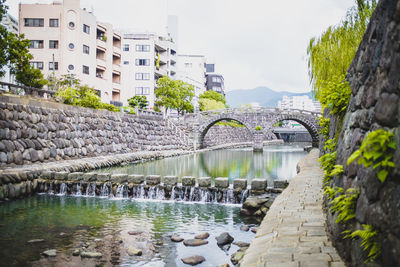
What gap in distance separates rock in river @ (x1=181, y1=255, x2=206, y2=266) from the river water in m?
0.10

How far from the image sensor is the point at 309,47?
15508 mm

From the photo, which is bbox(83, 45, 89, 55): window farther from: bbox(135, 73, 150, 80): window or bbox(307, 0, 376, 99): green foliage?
bbox(307, 0, 376, 99): green foliage

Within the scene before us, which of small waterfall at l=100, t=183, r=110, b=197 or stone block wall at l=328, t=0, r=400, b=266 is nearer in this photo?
stone block wall at l=328, t=0, r=400, b=266

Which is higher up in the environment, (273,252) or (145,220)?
(273,252)

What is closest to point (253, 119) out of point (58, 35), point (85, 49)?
point (85, 49)

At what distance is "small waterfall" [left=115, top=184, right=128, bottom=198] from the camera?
11016mm

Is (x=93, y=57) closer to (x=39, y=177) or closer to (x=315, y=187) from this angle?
(x=39, y=177)

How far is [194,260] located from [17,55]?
18.5 meters

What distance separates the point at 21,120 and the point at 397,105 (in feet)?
48.3

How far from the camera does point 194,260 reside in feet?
18.6

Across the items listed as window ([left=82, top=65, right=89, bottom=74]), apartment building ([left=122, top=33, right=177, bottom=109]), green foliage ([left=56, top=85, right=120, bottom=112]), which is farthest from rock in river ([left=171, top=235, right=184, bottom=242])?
apartment building ([left=122, top=33, right=177, bottom=109])

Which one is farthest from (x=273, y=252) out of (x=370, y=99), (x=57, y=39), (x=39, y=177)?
(x=57, y=39)

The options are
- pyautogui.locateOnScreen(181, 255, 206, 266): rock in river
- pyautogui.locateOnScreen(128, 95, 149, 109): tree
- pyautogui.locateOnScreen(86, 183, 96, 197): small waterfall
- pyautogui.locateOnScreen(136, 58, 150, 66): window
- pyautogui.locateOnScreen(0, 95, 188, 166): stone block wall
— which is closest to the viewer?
pyautogui.locateOnScreen(181, 255, 206, 266): rock in river

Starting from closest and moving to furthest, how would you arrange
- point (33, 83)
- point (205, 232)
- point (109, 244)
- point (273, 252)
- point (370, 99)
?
point (370, 99), point (273, 252), point (109, 244), point (205, 232), point (33, 83)
